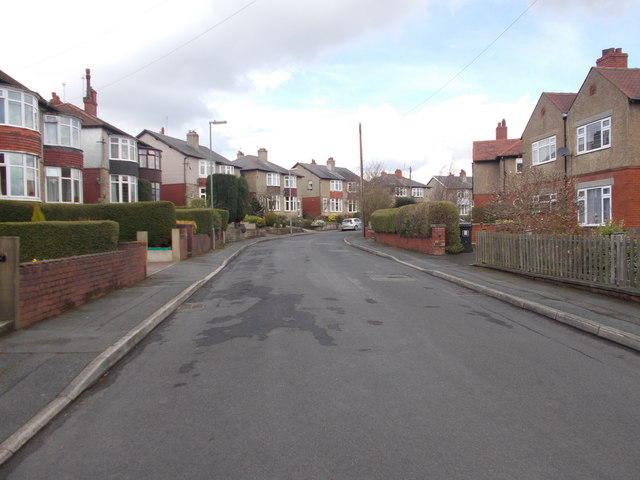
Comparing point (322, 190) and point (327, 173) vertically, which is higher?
point (327, 173)

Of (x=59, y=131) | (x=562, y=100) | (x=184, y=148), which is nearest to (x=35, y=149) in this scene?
(x=59, y=131)

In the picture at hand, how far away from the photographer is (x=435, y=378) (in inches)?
210

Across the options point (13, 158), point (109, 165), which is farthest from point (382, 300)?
point (109, 165)

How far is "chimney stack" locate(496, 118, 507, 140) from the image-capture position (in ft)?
143

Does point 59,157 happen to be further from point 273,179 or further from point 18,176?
point 273,179

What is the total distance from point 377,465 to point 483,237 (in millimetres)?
14612

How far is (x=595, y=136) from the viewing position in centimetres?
2369

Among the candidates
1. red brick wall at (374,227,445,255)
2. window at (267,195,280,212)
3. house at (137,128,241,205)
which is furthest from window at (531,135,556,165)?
window at (267,195,280,212)

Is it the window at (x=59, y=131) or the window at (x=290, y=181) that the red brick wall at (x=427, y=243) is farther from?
the window at (x=290, y=181)

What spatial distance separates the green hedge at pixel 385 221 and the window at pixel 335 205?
41.1 metres

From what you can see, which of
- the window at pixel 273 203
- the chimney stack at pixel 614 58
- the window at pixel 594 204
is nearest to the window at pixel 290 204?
the window at pixel 273 203

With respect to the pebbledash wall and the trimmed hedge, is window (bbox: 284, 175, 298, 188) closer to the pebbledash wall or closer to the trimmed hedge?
the trimmed hedge

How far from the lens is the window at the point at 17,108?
77.4 feet

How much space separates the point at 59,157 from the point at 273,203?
32709 mm
